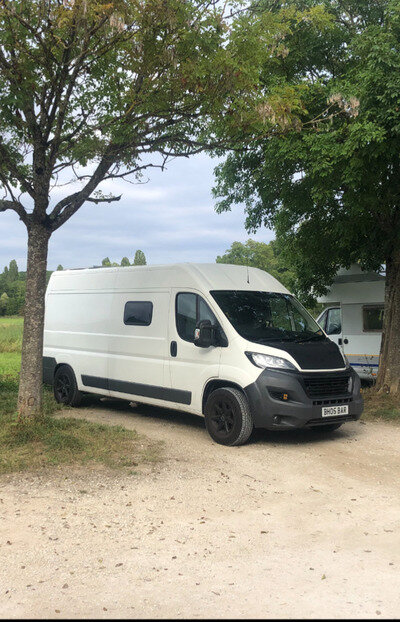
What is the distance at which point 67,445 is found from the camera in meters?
7.66

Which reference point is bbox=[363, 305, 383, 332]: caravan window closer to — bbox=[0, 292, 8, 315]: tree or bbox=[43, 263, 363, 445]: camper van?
bbox=[43, 263, 363, 445]: camper van

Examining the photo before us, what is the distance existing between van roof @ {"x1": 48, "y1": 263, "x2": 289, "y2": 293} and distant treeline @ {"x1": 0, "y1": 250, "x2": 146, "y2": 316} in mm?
45553

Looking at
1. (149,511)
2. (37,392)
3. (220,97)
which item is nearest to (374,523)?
(149,511)

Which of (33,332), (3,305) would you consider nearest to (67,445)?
(33,332)

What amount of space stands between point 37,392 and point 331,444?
416cm

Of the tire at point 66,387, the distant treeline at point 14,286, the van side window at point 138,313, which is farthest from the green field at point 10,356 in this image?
the distant treeline at point 14,286

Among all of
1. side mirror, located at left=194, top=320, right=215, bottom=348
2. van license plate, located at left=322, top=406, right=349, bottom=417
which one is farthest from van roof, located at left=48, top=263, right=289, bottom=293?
van license plate, located at left=322, top=406, right=349, bottom=417

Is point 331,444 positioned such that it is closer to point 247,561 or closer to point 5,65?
point 247,561

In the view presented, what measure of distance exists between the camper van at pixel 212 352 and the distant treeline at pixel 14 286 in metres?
45.8

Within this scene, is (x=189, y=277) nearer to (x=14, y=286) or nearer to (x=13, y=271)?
(x=14, y=286)

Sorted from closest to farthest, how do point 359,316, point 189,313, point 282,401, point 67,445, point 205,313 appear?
point 67,445
point 282,401
point 205,313
point 189,313
point 359,316

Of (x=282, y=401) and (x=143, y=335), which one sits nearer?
(x=282, y=401)

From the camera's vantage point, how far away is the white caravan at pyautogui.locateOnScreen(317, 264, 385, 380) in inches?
595

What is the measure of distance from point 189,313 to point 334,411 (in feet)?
8.37
